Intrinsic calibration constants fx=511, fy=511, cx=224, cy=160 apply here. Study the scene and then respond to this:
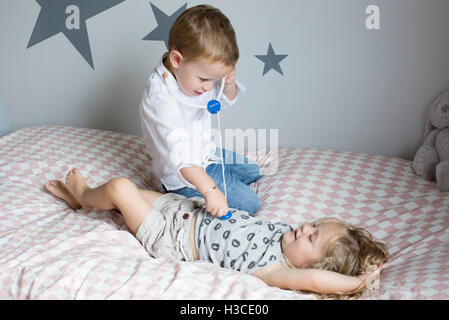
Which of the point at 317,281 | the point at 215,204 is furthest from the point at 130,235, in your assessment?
the point at 317,281

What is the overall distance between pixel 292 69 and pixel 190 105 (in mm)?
692

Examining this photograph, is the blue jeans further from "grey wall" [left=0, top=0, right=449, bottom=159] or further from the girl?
"grey wall" [left=0, top=0, right=449, bottom=159]

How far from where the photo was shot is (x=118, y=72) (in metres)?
2.23

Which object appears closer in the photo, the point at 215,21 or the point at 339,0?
the point at 215,21

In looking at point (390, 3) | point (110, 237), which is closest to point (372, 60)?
point (390, 3)

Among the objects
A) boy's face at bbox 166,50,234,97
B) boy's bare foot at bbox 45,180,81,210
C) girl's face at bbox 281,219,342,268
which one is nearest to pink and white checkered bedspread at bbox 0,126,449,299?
boy's bare foot at bbox 45,180,81,210

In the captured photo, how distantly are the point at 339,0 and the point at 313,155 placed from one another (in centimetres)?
62

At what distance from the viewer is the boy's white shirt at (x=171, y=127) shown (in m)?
1.51

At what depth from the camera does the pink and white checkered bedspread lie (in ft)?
3.87

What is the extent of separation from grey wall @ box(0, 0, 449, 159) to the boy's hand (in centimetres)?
83

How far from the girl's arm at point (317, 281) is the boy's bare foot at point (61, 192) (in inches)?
29.2

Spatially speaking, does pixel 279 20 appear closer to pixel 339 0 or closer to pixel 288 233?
pixel 339 0

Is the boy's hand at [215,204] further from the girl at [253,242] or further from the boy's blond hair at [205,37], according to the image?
the boy's blond hair at [205,37]
